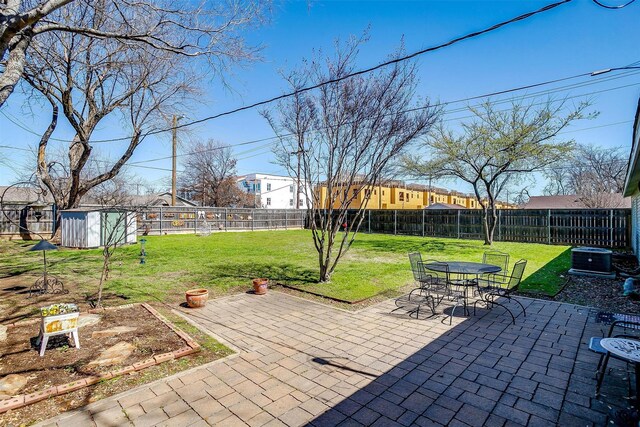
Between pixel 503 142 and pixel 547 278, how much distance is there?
665cm

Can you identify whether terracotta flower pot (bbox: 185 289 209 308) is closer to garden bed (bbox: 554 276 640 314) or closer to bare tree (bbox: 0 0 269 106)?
bare tree (bbox: 0 0 269 106)

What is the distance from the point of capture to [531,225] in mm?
15320

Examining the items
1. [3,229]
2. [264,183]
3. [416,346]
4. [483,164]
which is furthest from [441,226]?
[264,183]

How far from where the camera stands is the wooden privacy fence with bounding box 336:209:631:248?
1316 cm

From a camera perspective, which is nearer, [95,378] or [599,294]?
[95,378]

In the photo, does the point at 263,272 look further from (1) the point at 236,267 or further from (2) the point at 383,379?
(2) the point at 383,379

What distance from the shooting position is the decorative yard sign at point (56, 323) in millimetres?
3463

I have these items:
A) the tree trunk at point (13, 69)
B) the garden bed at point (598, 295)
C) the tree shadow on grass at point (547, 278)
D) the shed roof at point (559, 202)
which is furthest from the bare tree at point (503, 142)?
the shed roof at point (559, 202)

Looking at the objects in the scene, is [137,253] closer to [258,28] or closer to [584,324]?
[258,28]

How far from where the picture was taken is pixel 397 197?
42.1 metres

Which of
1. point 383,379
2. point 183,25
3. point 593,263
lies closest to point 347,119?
point 183,25

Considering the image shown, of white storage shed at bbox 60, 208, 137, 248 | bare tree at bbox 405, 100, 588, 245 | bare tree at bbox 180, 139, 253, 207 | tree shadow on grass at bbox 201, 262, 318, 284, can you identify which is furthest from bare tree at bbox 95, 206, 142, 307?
bare tree at bbox 180, 139, 253, 207

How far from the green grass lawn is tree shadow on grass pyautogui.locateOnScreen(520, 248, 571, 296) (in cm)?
2

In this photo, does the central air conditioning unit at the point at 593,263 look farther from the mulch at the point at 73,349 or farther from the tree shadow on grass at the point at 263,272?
the mulch at the point at 73,349
